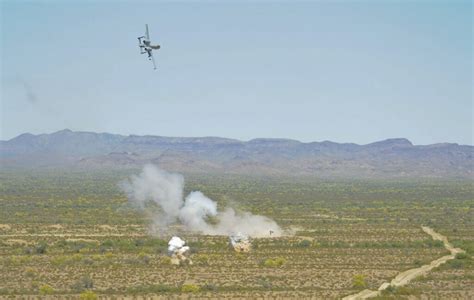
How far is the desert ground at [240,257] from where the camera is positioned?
48438mm

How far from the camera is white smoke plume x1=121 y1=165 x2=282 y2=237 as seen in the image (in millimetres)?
79000

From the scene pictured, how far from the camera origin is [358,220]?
93.0m

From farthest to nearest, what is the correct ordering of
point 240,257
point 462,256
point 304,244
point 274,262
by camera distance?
point 304,244 < point 240,257 < point 462,256 < point 274,262

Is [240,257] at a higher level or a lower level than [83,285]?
lower

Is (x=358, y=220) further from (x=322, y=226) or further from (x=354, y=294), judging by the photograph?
(x=354, y=294)

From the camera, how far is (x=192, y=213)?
8312cm

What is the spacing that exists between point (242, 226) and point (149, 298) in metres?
35.1

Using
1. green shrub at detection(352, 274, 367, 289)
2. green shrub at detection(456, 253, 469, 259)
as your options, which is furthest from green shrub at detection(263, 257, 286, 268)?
green shrub at detection(456, 253, 469, 259)

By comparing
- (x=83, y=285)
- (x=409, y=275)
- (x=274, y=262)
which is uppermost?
(x=83, y=285)

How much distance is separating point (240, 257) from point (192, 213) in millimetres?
22129

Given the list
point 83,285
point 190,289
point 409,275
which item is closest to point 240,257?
point 190,289

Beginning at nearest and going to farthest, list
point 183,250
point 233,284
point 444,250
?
point 233,284, point 183,250, point 444,250

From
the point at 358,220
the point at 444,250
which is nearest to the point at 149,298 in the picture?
the point at 444,250

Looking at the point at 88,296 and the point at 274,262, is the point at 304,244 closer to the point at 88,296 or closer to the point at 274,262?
the point at 274,262
